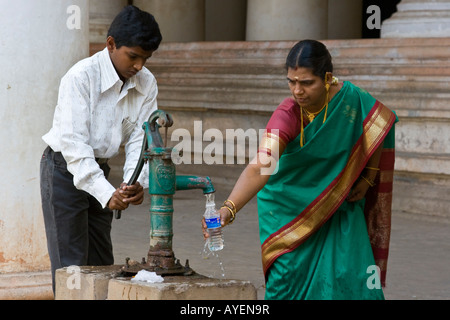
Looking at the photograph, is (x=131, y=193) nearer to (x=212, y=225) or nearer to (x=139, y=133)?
(x=212, y=225)

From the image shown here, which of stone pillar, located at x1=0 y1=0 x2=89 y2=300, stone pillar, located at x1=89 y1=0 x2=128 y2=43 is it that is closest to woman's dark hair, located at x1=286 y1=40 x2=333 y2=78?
stone pillar, located at x1=0 y1=0 x2=89 y2=300

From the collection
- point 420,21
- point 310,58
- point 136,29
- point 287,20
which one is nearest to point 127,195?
point 136,29

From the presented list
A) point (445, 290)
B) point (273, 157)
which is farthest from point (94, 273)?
point (445, 290)

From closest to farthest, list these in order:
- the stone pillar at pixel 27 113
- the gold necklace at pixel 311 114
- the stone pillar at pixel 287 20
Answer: the gold necklace at pixel 311 114 → the stone pillar at pixel 27 113 → the stone pillar at pixel 287 20

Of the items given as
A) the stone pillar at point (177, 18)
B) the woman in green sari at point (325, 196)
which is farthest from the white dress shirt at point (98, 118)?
the stone pillar at point (177, 18)

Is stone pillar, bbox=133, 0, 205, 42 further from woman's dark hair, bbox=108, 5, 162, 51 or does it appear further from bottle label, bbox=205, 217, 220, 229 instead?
bottle label, bbox=205, 217, 220, 229

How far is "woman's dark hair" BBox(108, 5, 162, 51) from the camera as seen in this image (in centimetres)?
408

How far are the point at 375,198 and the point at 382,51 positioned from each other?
4.90 m

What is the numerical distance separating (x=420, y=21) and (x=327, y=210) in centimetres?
550

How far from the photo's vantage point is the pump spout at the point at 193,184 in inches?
151

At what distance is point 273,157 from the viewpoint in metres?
4.38

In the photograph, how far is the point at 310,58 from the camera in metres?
4.36

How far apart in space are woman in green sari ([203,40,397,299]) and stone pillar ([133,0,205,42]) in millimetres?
9370

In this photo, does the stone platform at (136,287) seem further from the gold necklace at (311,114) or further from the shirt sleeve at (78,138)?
the gold necklace at (311,114)
